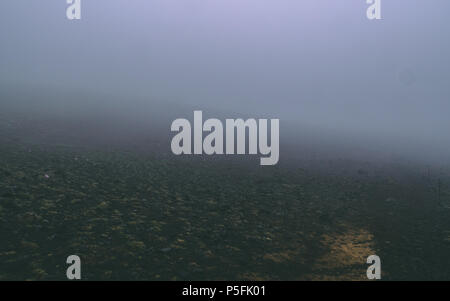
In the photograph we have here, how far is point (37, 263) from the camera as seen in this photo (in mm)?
11242

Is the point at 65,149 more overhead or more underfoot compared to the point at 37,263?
more overhead

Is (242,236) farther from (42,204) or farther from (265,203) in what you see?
(42,204)

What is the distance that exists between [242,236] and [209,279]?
431 cm

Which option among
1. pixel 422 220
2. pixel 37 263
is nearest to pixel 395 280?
pixel 422 220

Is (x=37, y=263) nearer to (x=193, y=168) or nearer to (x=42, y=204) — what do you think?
(x=42, y=204)

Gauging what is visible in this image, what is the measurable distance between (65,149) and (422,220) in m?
32.9
